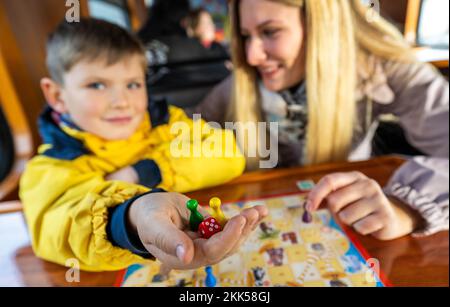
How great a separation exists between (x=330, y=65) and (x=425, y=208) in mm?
232

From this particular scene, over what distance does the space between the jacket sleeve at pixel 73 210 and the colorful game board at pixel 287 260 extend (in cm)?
7

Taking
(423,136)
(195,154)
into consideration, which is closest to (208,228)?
(195,154)

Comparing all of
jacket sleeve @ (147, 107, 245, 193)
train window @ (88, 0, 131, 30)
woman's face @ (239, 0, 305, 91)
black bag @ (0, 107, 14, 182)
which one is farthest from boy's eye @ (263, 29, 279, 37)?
black bag @ (0, 107, 14, 182)

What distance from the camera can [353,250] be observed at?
0.39m

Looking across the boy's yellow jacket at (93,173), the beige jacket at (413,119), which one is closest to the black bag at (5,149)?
the boy's yellow jacket at (93,173)

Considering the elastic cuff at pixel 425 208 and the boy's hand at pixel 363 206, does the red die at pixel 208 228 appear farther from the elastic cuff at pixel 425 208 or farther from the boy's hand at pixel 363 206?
the elastic cuff at pixel 425 208

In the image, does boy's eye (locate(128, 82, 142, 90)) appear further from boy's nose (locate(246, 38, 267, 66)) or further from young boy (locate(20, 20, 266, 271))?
boy's nose (locate(246, 38, 267, 66))

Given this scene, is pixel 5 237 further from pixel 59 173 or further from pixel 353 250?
pixel 353 250

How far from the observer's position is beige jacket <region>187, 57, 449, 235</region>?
0.40 m

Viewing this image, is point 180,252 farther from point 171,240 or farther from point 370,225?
point 370,225

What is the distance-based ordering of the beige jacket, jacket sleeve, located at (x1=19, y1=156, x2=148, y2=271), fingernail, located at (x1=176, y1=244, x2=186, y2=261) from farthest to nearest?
1. the beige jacket
2. jacket sleeve, located at (x1=19, y1=156, x2=148, y2=271)
3. fingernail, located at (x1=176, y1=244, x2=186, y2=261)

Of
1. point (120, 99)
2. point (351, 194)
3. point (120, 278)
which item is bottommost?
point (120, 278)

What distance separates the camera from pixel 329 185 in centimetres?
34

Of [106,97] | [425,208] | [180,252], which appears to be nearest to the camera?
[180,252]
